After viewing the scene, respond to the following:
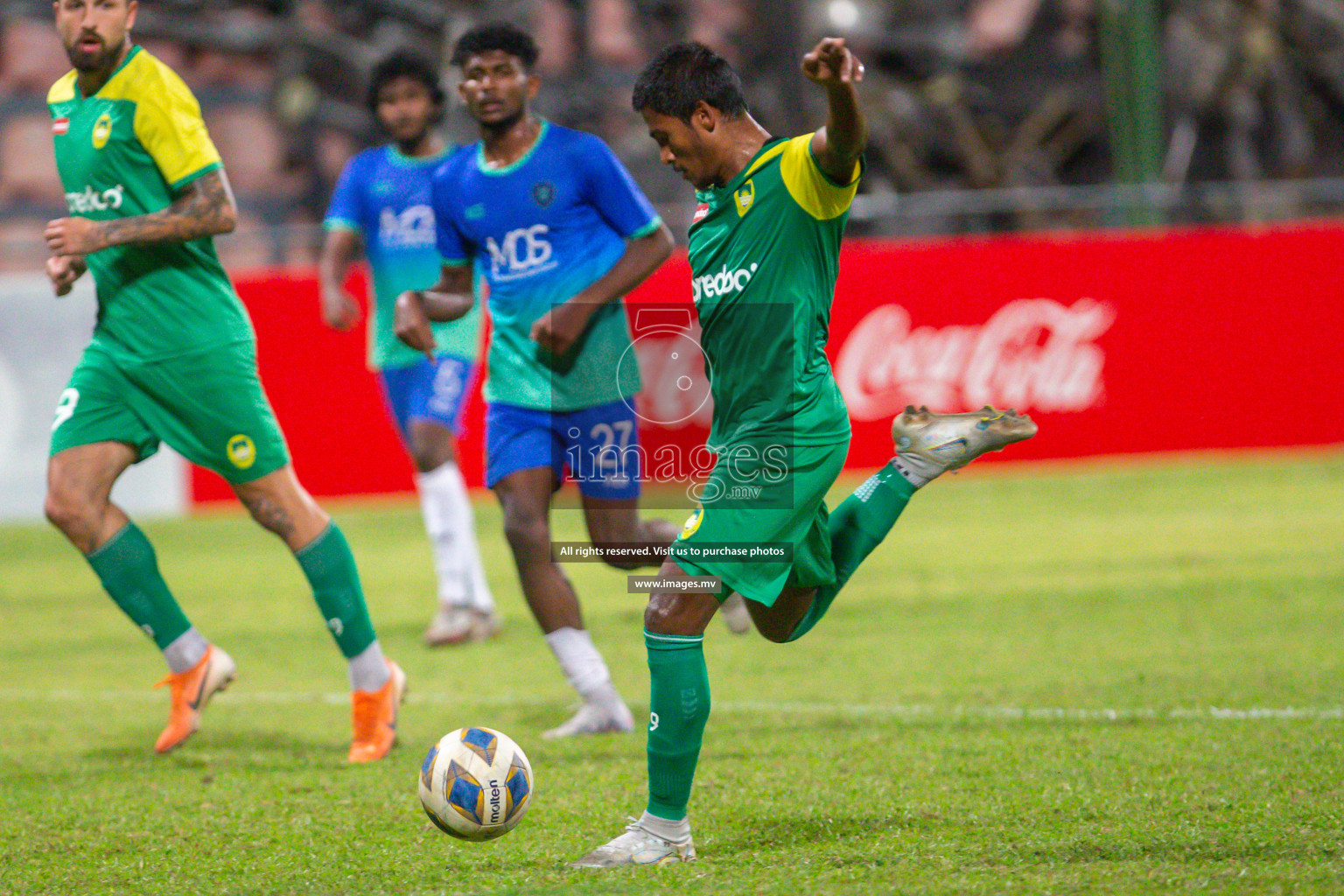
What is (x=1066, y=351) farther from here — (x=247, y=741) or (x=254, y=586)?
(x=247, y=741)

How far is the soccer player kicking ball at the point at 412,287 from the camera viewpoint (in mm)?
7355

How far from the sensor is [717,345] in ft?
12.8

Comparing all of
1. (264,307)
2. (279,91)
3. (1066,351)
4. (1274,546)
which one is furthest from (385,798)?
(279,91)

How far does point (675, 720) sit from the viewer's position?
142 inches

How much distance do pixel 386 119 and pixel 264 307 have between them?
18.6 feet

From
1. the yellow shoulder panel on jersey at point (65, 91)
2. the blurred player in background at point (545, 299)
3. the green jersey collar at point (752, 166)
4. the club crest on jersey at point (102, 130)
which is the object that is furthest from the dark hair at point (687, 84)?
the yellow shoulder panel on jersey at point (65, 91)

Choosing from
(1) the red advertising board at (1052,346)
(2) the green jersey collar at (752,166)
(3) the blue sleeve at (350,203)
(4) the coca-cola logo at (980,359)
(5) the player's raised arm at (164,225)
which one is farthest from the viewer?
(4) the coca-cola logo at (980,359)

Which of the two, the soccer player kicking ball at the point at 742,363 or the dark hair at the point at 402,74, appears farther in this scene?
the dark hair at the point at 402,74

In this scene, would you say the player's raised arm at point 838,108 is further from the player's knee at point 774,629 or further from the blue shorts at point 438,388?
the blue shorts at point 438,388

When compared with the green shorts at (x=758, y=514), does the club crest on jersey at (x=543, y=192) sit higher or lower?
higher

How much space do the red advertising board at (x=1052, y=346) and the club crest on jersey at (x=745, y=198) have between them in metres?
8.83

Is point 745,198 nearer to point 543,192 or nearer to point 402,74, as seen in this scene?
point 543,192

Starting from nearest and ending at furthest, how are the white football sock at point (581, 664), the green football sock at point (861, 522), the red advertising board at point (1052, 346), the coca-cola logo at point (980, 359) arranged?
the green football sock at point (861, 522) → the white football sock at point (581, 664) → the red advertising board at point (1052, 346) → the coca-cola logo at point (980, 359)

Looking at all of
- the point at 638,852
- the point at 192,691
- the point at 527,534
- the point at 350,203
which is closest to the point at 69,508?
the point at 192,691
